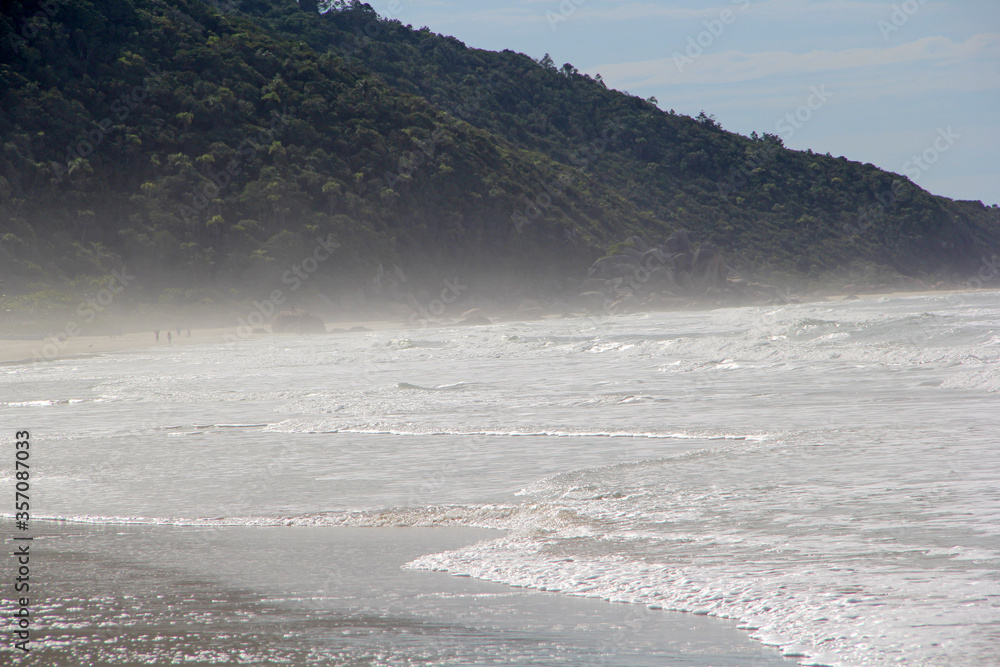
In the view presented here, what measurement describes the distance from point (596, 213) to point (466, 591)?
6928 centimetres

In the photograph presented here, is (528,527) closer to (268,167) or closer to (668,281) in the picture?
(268,167)

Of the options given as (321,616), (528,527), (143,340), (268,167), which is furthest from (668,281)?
(321,616)

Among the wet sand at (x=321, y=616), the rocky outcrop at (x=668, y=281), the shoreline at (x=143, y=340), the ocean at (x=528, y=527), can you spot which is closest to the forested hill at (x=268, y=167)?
the rocky outcrop at (x=668, y=281)

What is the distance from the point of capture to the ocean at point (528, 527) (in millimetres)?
3520

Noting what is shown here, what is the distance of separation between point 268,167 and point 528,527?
4894 centimetres

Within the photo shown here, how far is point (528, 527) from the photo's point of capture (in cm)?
536

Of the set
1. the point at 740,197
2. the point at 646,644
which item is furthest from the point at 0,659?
the point at 740,197

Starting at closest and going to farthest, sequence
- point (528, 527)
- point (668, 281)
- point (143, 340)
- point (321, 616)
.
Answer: point (321, 616) < point (528, 527) < point (143, 340) < point (668, 281)

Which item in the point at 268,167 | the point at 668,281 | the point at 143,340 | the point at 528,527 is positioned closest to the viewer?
the point at 528,527

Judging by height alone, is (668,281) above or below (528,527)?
above

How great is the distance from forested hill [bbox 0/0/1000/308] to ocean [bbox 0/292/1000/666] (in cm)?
3462

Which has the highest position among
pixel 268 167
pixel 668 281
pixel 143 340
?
pixel 268 167

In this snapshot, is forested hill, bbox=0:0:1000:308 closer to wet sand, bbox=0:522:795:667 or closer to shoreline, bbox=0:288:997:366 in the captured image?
shoreline, bbox=0:288:997:366

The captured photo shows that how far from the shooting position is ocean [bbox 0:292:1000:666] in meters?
3.52
